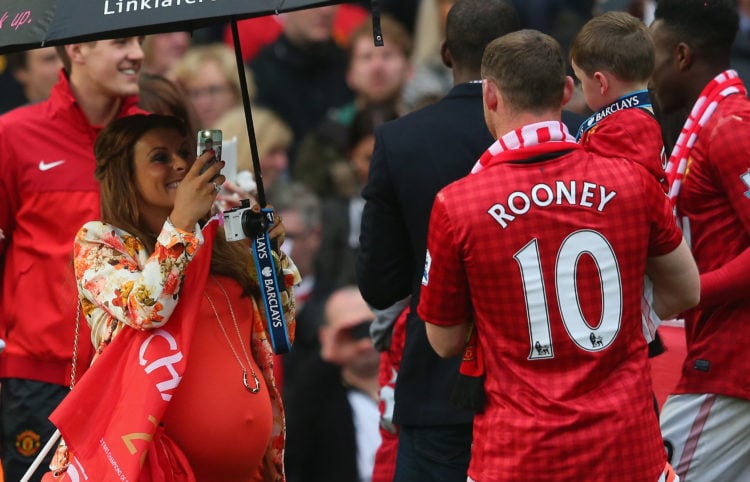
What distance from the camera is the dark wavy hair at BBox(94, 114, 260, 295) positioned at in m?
4.80

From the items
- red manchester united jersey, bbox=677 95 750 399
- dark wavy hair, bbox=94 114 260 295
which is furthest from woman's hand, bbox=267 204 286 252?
red manchester united jersey, bbox=677 95 750 399

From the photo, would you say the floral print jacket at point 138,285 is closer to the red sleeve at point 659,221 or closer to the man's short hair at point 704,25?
the red sleeve at point 659,221

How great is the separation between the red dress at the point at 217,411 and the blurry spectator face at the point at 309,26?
635 centimetres

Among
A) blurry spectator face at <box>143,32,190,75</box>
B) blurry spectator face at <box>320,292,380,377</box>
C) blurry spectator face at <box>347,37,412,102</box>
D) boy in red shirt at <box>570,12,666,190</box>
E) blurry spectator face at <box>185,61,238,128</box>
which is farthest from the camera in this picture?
blurry spectator face at <box>143,32,190,75</box>

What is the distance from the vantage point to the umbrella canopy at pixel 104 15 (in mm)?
4285

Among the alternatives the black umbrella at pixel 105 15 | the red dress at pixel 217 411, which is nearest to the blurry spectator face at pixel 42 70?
the black umbrella at pixel 105 15

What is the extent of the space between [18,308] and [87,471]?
1.33 metres

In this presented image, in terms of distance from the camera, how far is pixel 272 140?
9.80 meters

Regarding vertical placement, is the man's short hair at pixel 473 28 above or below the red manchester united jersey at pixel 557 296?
above

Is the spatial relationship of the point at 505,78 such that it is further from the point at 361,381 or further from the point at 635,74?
the point at 361,381

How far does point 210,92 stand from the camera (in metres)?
10.1

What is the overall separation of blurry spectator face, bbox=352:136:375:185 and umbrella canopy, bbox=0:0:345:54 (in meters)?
4.85

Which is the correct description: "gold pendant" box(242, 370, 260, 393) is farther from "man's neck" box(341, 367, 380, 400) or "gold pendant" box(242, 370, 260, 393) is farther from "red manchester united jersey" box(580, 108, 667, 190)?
"man's neck" box(341, 367, 380, 400)

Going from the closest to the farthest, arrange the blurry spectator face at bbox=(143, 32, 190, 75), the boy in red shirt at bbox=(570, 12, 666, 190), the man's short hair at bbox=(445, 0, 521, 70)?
the boy in red shirt at bbox=(570, 12, 666, 190)
the man's short hair at bbox=(445, 0, 521, 70)
the blurry spectator face at bbox=(143, 32, 190, 75)
